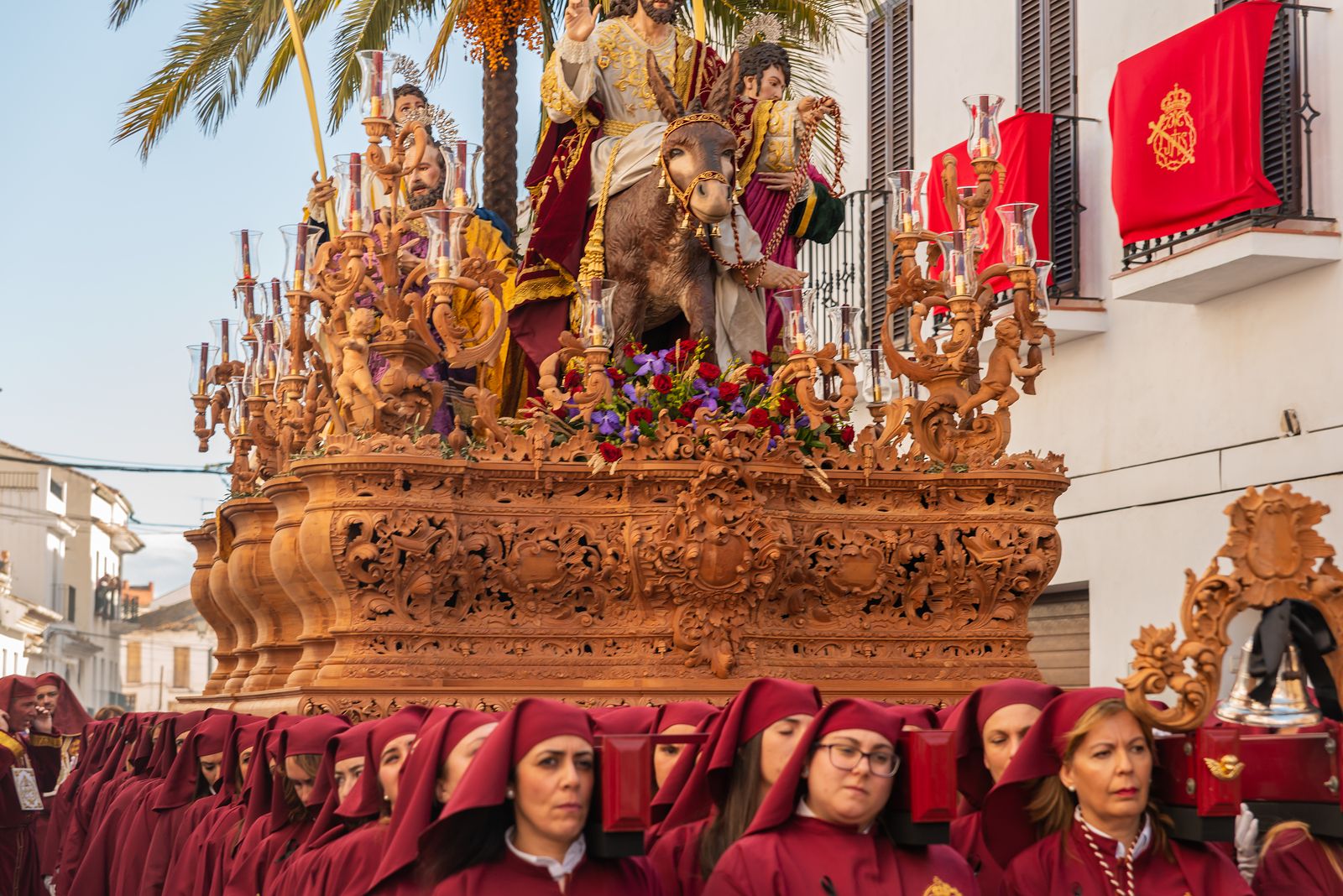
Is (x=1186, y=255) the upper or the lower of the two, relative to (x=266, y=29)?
lower

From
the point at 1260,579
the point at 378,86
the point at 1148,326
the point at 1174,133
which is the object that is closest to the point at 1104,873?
the point at 1260,579

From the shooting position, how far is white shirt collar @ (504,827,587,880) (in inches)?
200

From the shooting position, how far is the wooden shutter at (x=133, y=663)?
60797mm

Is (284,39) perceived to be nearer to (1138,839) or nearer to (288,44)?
(288,44)

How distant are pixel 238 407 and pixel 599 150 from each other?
4.20 meters

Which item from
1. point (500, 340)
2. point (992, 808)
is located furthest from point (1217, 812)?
point (500, 340)

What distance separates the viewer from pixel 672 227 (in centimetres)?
1031

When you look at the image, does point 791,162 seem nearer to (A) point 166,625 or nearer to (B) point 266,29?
(B) point 266,29

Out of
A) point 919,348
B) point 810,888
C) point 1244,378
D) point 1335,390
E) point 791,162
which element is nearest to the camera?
point 810,888

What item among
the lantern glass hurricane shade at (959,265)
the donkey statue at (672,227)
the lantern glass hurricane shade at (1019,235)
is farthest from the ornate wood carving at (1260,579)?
the donkey statue at (672,227)

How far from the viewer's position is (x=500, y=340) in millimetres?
9289

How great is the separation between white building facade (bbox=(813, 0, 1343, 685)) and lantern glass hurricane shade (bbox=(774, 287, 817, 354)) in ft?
13.8

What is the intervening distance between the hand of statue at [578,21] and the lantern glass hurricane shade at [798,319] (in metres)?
1.71

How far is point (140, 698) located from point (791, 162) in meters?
54.2
